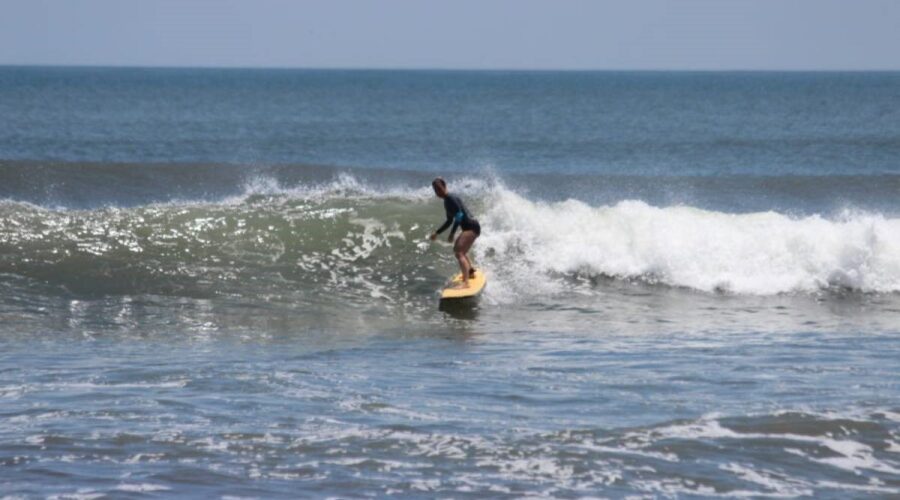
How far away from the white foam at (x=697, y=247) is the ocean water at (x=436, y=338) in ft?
0.16

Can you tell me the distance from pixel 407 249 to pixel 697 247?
4.35 m

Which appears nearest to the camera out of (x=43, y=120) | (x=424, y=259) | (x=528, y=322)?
(x=528, y=322)

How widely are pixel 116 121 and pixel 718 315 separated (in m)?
44.5

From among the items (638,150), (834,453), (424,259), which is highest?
(638,150)

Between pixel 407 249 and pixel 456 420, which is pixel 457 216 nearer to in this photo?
pixel 407 249

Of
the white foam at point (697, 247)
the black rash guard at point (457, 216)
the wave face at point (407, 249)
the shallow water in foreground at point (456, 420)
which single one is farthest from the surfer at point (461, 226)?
the shallow water in foreground at point (456, 420)

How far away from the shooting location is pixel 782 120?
6209 centimetres

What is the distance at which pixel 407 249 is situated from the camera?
61.4 ft

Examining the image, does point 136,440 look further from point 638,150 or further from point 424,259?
point 638,150

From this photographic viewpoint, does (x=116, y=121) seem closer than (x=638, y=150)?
No

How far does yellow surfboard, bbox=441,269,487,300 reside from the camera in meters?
15.4

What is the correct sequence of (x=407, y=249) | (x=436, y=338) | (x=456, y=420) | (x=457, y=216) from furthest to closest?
(x=407, y=249) → (x=457, y=216) → (x=436, y=338) → (x=456, y=420)

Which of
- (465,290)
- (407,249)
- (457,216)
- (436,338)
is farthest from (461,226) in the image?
(407,249)

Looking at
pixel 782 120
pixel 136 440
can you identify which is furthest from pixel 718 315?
pixel 782 120
